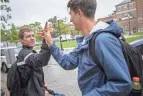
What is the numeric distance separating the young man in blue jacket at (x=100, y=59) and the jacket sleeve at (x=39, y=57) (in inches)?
34.6

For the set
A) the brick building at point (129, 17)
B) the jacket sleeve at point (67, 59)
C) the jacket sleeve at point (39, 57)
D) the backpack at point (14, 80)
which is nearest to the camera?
the jacket sleeve at point (67, 59)

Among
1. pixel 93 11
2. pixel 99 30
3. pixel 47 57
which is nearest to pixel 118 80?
pixel 99 30

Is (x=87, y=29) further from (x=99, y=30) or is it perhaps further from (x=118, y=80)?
(x=118, y=80)

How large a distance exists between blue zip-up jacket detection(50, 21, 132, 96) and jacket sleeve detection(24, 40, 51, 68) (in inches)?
41.3

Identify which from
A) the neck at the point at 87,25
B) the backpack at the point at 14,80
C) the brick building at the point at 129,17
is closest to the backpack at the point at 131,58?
the neck at the point at 87,25

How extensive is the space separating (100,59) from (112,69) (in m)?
0.11

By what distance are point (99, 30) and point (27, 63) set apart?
1.71 meters

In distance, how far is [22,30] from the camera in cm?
422

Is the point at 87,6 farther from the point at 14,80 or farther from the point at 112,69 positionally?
the point at 14,80

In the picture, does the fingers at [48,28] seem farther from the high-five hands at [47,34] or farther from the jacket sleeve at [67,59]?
the jacket sleeve at [67,59]

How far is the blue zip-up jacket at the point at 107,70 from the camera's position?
2.15m

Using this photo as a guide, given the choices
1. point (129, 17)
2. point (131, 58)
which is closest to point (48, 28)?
point (131, 58)

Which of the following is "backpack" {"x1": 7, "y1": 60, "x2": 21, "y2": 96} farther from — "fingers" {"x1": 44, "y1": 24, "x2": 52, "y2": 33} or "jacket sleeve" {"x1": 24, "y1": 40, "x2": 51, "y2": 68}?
"fingers" {"x1": 44, "y1": 24, "x2": 52, "y2": 33}

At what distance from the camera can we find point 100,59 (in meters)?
2.19
